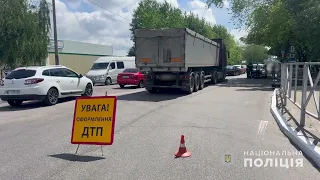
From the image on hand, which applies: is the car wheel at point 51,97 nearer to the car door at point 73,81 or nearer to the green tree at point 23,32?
the car door at point 73,81

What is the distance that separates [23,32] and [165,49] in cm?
1542

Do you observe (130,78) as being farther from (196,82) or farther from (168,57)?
(168,57)

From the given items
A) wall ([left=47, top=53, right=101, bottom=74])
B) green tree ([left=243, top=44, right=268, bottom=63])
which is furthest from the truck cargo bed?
green tree ([left=243, top=44, right=268, bottom=63])

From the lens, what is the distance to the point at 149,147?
21.0ft

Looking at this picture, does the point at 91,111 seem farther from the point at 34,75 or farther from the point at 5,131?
the point at 34,75

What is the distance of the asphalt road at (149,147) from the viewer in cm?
495

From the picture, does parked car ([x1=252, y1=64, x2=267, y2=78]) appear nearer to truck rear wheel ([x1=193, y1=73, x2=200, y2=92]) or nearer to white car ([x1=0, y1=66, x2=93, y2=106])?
truck rear wheel ([x1=193, y1=73, x2=200, y2=92])

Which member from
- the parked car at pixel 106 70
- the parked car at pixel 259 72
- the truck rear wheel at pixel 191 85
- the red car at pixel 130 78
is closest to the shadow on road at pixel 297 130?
the truck rear wheel at pixel 191 85

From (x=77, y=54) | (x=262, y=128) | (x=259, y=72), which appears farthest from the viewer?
(x=77, y=54)

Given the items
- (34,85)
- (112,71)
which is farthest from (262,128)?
(112,71)

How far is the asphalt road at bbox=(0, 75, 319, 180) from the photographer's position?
4.95 metres

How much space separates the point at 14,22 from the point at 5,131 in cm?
1971

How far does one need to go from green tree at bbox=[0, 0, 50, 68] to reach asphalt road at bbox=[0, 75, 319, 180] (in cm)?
1696

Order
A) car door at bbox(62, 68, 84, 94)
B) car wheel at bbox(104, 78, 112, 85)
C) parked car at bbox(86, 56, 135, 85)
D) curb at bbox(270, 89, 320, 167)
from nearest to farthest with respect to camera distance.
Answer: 1. curb at bbox(270, 89, 320, 167)
2. car door at bbox(62, 68, 84, 94)
3. parked car at bbox(86, 56, 135, 85)
4. car wheel at bbox(104, 78, 112, 85)
